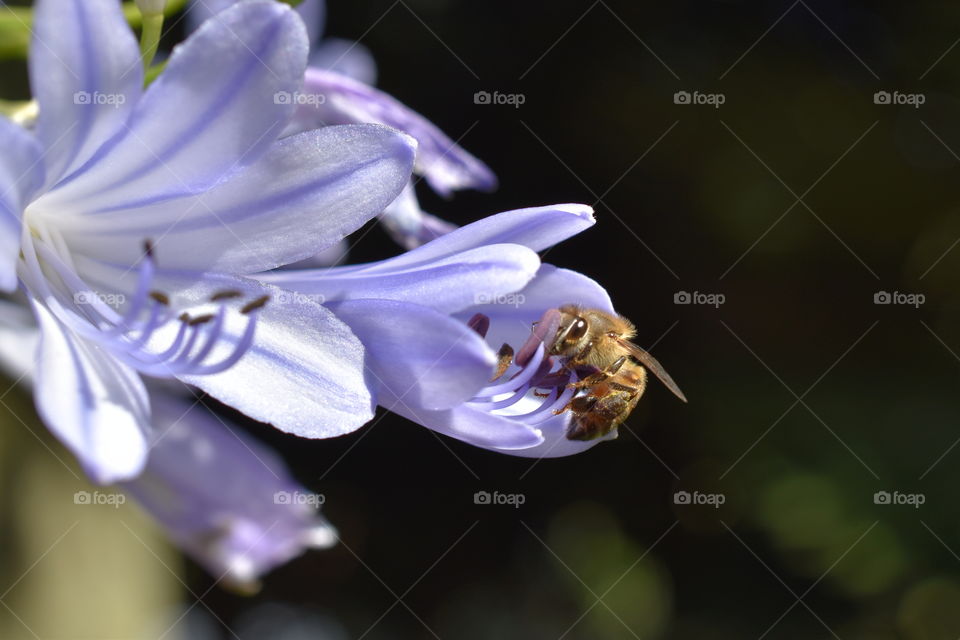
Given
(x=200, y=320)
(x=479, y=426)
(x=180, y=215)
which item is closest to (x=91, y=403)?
(x=200, y=320)

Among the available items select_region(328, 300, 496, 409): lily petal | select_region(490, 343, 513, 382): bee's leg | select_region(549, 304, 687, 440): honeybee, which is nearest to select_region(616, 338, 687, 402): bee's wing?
select_region(549, 304, 687, 440): honeybee

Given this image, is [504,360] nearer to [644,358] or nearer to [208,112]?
[644,358]

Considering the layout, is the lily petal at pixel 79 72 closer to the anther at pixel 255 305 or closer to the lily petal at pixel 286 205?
the lily petal at pixel 286 205

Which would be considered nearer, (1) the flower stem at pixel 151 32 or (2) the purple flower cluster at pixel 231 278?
(2) the purple flower cluster at pixel 231 278

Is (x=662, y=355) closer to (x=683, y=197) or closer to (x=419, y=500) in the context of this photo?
(x=683, y=197)

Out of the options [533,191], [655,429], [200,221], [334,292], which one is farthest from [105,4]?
[655,429]

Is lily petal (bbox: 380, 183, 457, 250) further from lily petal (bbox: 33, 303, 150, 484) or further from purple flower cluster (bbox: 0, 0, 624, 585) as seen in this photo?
lily petal (bbox: 33, 303, 150, 484)

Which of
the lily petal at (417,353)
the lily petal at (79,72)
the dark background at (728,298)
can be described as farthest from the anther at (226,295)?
the dark background at (728,298)
